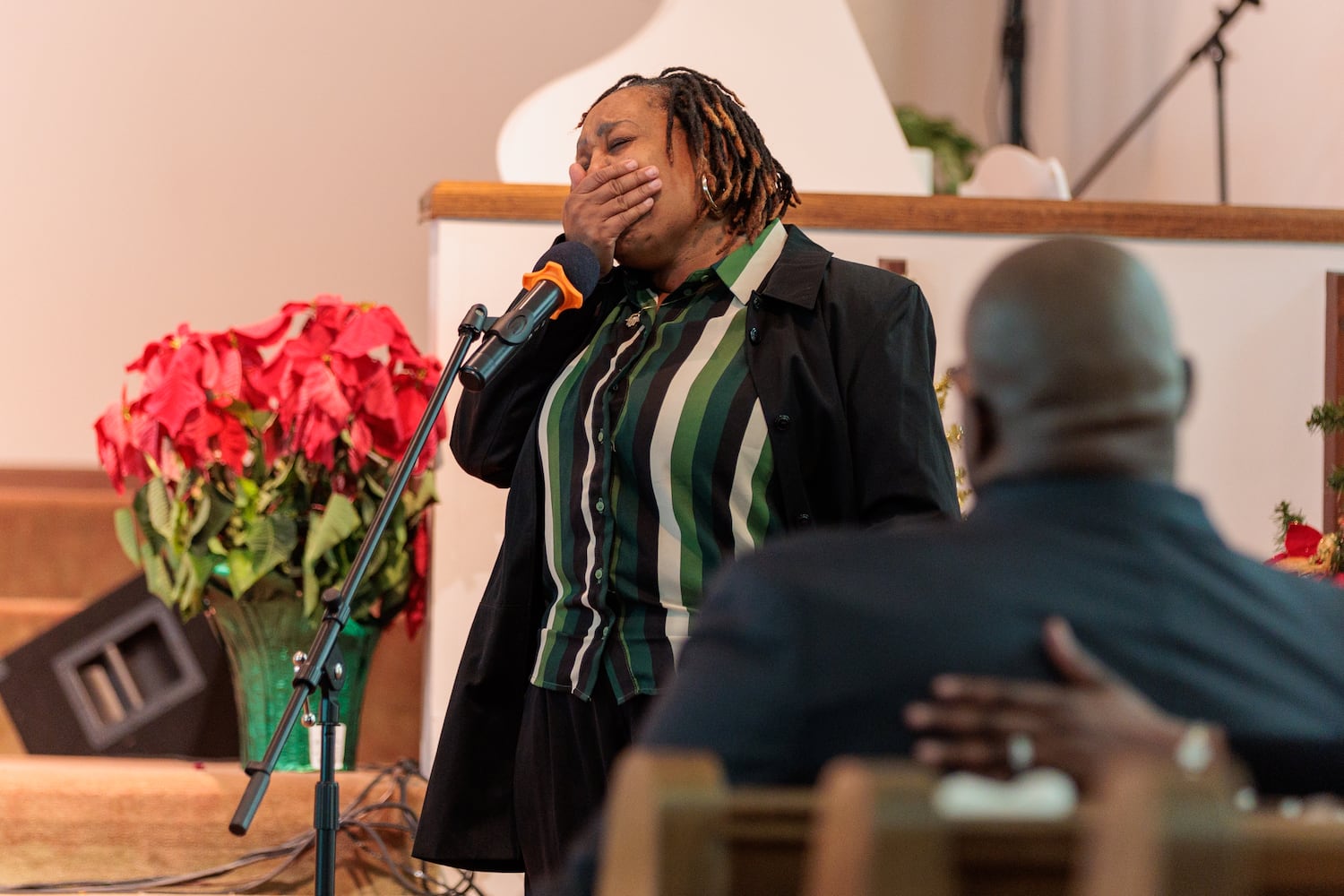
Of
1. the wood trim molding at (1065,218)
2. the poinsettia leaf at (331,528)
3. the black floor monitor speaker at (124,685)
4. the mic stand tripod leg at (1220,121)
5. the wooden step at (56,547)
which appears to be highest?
the mic stand tripod leg at (1220,121)

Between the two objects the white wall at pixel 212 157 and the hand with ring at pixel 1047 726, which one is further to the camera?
the white wall at pixel 212 157

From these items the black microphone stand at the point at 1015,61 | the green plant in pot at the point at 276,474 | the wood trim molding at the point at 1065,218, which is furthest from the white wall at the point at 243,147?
the green plant in pot at the point at 276,474

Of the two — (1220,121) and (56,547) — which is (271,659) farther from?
(1220,121)

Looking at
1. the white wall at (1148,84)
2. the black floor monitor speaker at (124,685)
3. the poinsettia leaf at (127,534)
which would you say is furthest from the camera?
the white wall at (1148,84)

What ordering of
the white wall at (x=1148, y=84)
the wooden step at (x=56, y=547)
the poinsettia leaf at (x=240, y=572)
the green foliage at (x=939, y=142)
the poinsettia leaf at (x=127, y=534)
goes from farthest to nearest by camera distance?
the green foliage at (x=939, y=142), the wooden step at (x=56, y=547), the white wall at (x=1148, y=84), the poinsettia leaf at (x=127, y=534), the poinsettia leaf at (x=240, y=572)

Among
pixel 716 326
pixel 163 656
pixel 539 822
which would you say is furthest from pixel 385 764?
pixel 716 326

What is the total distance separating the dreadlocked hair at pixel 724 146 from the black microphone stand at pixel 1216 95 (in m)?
1.90

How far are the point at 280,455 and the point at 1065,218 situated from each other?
3.92ft

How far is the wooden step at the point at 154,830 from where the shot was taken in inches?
91.5

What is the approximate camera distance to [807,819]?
2.40ft

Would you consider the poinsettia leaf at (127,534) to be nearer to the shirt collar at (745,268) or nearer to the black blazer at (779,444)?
the black blazer at (779,444)

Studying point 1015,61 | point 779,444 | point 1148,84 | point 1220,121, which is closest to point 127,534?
point 779,444

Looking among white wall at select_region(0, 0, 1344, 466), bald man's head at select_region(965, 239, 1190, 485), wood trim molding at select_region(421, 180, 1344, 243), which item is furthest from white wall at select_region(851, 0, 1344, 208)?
bald man's head at select_region(965, 239, 1190, 485)

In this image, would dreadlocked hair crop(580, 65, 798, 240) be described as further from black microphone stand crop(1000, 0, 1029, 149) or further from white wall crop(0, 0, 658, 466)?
black microphone stand crop(1000, 0, 1029, 149)
